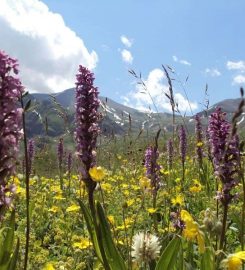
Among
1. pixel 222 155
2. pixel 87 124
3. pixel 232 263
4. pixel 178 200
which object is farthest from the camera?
pixel 178 200

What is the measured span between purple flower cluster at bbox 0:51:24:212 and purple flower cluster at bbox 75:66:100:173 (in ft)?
3.67

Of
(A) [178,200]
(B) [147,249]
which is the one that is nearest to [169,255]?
(B) [147,249]

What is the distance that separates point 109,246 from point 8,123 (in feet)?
3.93

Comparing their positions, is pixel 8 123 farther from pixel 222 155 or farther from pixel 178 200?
pixel 178 200

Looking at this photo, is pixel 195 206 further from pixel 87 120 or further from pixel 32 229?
pixel 87 120

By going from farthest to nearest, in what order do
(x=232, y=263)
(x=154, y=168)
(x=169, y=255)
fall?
(x=154, y=168), (x=169, y=255), (x=232, y=263)

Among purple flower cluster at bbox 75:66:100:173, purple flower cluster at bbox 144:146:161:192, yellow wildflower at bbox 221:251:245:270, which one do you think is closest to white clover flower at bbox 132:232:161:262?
purple flower cluster at bbox 144:146:161:192

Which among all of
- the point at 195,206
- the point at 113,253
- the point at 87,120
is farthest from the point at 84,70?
the point at 195,206

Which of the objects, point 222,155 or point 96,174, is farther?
point 222,155

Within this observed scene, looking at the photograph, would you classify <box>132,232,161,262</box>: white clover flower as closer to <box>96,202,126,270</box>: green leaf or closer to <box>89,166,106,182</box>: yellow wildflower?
<box>96,202,126,270</box>: green leaf

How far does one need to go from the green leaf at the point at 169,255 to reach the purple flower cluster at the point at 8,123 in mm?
1098

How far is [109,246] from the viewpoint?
3178 millimetres

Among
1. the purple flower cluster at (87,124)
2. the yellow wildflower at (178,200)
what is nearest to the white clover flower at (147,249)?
the purple flower cluster at (87,124)

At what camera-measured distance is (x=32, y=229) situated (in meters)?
6.80
